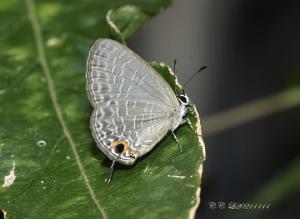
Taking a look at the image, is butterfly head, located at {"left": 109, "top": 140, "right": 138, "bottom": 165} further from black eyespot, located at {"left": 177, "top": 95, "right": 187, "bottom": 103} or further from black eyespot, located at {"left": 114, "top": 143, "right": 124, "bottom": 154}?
black eyespot, located at {"left": 177, "top": 95, "right": 187, "bottom": 103}

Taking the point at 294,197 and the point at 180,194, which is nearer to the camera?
the point at 180,194

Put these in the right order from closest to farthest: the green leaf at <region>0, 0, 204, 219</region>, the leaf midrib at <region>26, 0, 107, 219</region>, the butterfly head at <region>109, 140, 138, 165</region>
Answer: the green leaf at <region>0, 0, 204, 219</region> → the leaf midrib at <region>26, 0, 107, 219</region> → the butterfly head at <region>109, 140, 138, 165</region>

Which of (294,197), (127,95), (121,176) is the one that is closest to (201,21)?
(294,197)

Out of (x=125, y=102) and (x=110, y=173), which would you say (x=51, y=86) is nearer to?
(x=125, y=102)

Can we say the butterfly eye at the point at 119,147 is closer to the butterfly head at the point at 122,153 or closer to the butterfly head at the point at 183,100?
the butterfly head at the point at 122,153

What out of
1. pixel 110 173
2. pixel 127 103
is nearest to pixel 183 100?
pixel 127 103

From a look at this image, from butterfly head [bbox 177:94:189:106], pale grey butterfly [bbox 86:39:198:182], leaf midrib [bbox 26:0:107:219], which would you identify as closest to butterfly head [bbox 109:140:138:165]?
pale grey butterfly [bbox 86:39:198:182]

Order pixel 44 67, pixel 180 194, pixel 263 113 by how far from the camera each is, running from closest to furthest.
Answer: pixel 180 194 < pixel 44 67 < pixel 263 113

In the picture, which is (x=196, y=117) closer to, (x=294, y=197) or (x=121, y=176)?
(x=121, y=176)

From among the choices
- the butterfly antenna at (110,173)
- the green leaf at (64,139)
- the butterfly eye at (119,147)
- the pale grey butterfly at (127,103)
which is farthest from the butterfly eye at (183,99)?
the butterfly antenna at (110,173)
